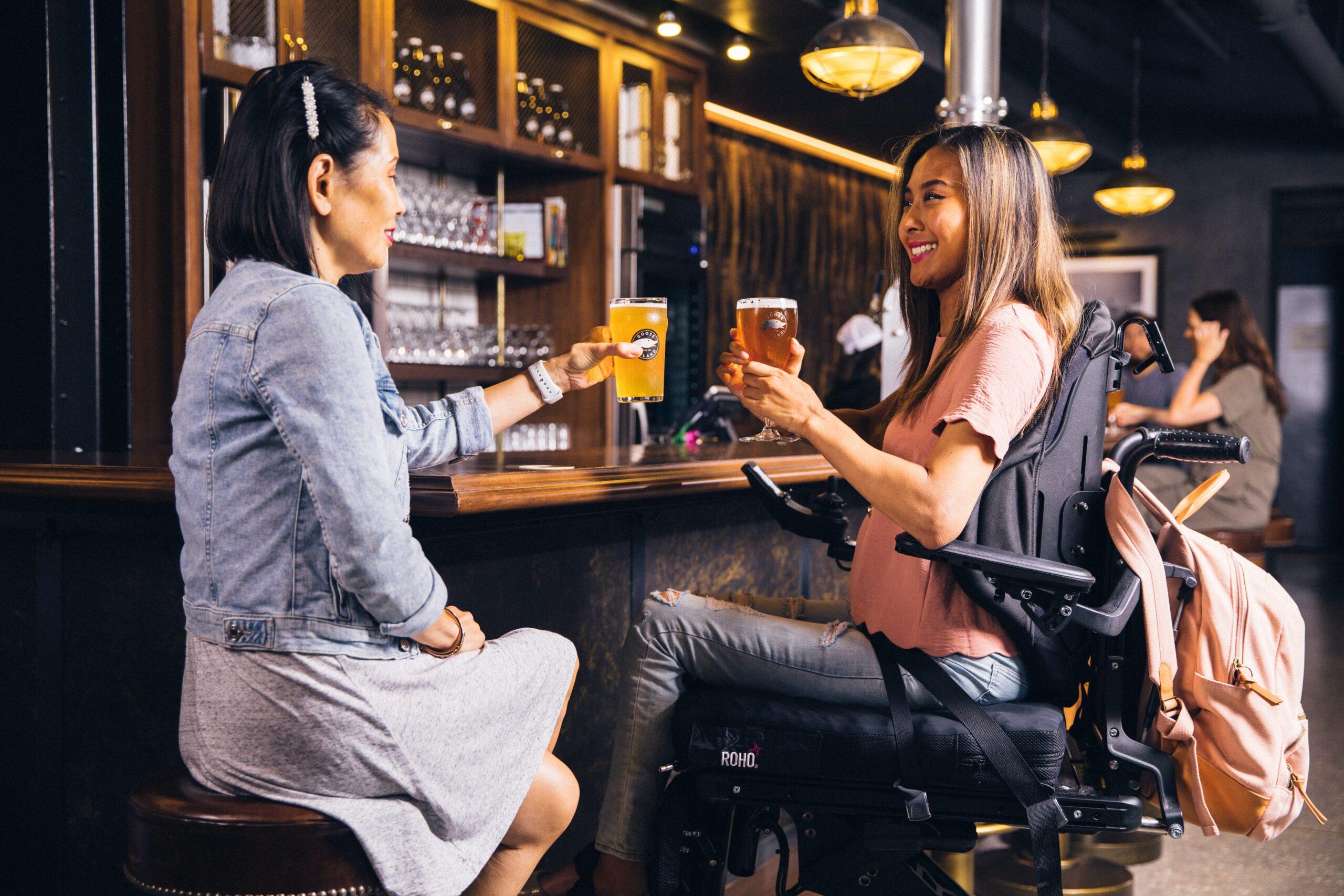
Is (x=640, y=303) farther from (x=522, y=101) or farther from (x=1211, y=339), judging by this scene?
(x=1211, y=339)

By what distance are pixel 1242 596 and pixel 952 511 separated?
1.38 ft

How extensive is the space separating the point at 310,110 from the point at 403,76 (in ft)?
9.46

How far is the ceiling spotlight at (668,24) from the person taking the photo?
15.4 feet

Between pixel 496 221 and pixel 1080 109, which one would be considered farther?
pixel 1080 109

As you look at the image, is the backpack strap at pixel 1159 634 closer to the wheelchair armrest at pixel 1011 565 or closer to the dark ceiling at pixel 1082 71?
the wheelchair armrest at pixel 1011 565

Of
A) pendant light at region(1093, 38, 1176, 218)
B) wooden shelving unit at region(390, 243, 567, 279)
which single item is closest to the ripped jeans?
wooden shelving unit at region(390, 243, 567, 279)

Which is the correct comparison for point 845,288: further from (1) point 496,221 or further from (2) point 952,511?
(2) point 952,511

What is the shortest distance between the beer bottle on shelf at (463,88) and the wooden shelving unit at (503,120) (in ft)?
0.09

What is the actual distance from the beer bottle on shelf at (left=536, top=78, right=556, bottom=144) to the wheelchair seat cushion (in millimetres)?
3535

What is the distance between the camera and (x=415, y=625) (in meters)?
1.25

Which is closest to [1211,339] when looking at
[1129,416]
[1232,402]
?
[1232,402]

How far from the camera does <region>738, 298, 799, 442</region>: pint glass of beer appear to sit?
1.65 meters

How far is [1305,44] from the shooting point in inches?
245

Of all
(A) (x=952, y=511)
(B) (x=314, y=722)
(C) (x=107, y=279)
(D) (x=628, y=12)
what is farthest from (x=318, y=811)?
(D) (x=628, y=12)
